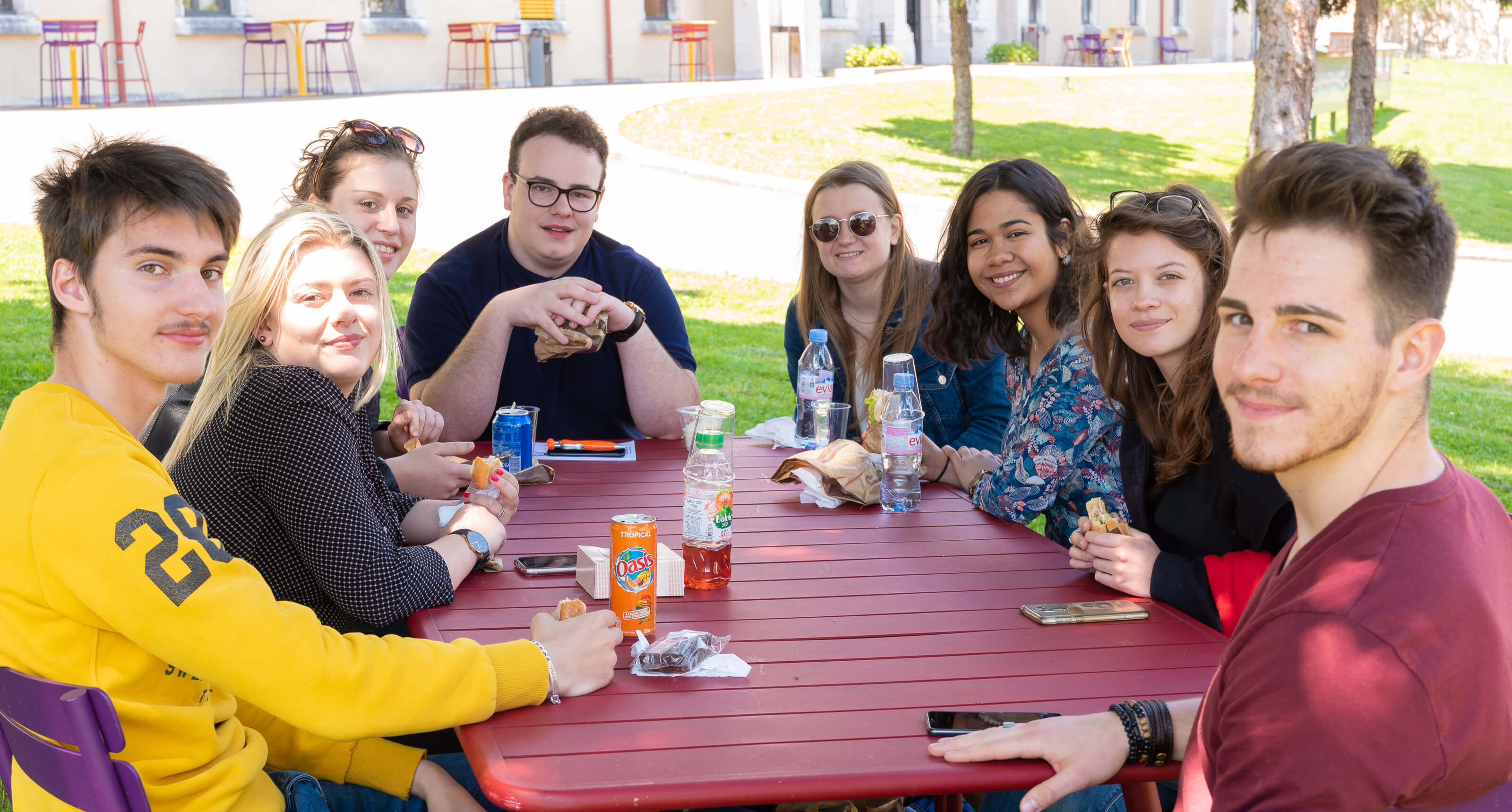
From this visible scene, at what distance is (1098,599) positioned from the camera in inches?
97.7

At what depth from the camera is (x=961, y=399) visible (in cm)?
417

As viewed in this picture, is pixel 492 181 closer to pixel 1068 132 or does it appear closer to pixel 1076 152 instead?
pixel 1076 152

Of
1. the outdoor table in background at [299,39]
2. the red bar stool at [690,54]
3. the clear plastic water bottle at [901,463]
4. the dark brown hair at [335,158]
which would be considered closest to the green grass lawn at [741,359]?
the dark brown hair at [335,158]

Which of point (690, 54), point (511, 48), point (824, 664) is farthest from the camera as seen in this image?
point (690, 54)

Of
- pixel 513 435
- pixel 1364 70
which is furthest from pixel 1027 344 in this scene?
pixel 1364 70

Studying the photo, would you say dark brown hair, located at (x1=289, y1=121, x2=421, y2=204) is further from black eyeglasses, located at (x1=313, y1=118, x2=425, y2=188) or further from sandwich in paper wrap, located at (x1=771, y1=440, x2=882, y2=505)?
sandwich in paper wrap, located at (x1=771, y1=440, x2=882, y2=505)

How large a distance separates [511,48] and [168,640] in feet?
79.9

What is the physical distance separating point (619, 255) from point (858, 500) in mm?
1642

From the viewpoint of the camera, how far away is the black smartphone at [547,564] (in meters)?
2.62

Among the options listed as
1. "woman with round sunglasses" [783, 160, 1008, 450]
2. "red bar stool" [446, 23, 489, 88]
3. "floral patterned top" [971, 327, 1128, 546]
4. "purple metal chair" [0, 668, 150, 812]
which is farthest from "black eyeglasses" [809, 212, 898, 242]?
"red bar stool" [446, 23, 489, 88]

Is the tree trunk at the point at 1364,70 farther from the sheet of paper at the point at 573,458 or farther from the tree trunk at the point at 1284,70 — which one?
the sheet of paper at the point at 573,458

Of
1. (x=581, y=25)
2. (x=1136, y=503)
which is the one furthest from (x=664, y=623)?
(x=581, y=25)

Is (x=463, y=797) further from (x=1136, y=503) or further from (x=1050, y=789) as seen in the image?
(x=1136, y=503)

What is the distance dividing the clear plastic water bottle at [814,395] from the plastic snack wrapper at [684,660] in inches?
68.5
